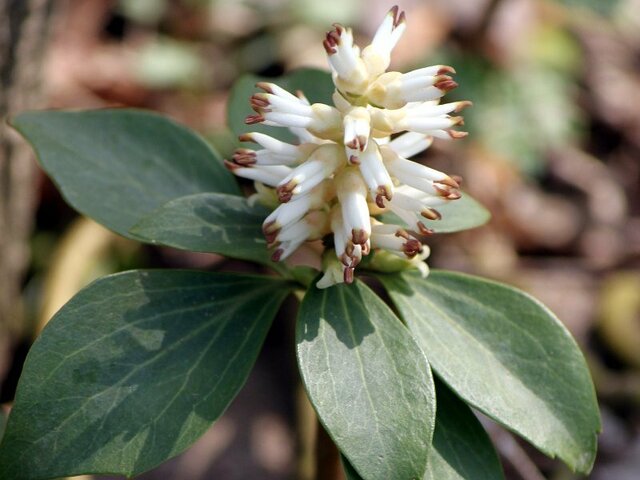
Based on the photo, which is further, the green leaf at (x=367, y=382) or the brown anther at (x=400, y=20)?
the brown anther at (x=400, y=20)

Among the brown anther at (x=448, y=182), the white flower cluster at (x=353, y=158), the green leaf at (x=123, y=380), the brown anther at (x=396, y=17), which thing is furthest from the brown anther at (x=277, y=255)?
the brown anther at (x=396, y=17)

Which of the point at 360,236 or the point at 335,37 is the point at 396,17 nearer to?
the point at 335,37

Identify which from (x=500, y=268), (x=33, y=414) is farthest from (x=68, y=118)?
(x=500, y=268)

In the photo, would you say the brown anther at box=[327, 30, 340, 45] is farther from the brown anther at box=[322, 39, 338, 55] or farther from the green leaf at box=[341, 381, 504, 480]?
the green leaf at box=[341, 381, 504, 480]

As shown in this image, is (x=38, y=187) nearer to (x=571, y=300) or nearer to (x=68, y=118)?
(x=68, y=118)

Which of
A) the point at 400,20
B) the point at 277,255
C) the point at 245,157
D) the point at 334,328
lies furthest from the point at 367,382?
the point at 400,20

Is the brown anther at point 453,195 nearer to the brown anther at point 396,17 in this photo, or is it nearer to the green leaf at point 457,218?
the green leaf at point 457,218

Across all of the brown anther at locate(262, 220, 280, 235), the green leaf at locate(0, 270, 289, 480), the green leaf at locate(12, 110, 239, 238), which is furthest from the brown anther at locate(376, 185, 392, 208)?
the green leaf at locate(12, 110, 239, 238)
